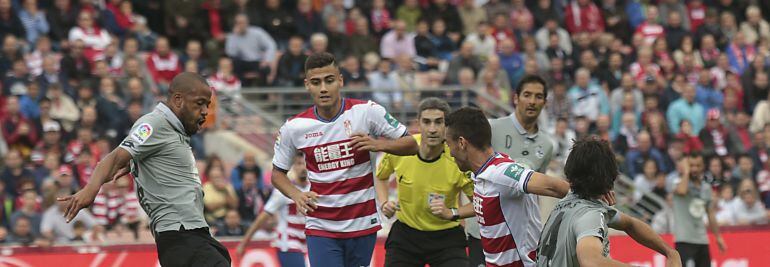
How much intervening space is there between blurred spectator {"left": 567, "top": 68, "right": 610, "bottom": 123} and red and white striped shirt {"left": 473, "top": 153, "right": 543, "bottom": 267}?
439 inches

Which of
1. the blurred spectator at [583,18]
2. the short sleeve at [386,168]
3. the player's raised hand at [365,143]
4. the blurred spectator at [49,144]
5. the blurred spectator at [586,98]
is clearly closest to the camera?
the player's raised hand at [365,143]

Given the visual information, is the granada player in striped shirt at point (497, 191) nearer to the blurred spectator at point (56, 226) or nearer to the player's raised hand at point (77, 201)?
the player's raised hand at point (77, 201)

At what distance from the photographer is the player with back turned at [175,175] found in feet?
30.5

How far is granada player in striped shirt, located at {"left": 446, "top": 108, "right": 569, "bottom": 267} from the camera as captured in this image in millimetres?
9000

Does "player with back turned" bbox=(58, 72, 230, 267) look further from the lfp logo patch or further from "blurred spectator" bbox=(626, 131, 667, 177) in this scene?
"blurred spectator" bbox=(626, 131, 667, 177)

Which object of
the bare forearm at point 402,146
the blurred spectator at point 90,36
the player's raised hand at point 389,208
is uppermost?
the blurred spectator at point 90,36

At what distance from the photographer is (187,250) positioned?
30.7 feet

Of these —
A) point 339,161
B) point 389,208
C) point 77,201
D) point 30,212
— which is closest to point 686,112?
point 30,212

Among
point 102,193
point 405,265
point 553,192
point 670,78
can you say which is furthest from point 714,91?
point 553,192

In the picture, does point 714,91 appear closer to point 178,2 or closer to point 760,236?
point 760,236

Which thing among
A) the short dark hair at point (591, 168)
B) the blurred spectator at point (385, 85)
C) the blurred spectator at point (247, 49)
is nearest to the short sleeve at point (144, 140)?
the short dark hair at point (591, 168)

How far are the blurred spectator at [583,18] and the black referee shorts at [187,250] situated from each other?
14983 mm

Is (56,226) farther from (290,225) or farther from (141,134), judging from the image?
(141,134)

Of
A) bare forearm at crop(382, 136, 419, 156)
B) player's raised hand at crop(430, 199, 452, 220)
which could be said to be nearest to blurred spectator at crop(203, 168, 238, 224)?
bare forearm at crop(382, 136, 419, 156)
